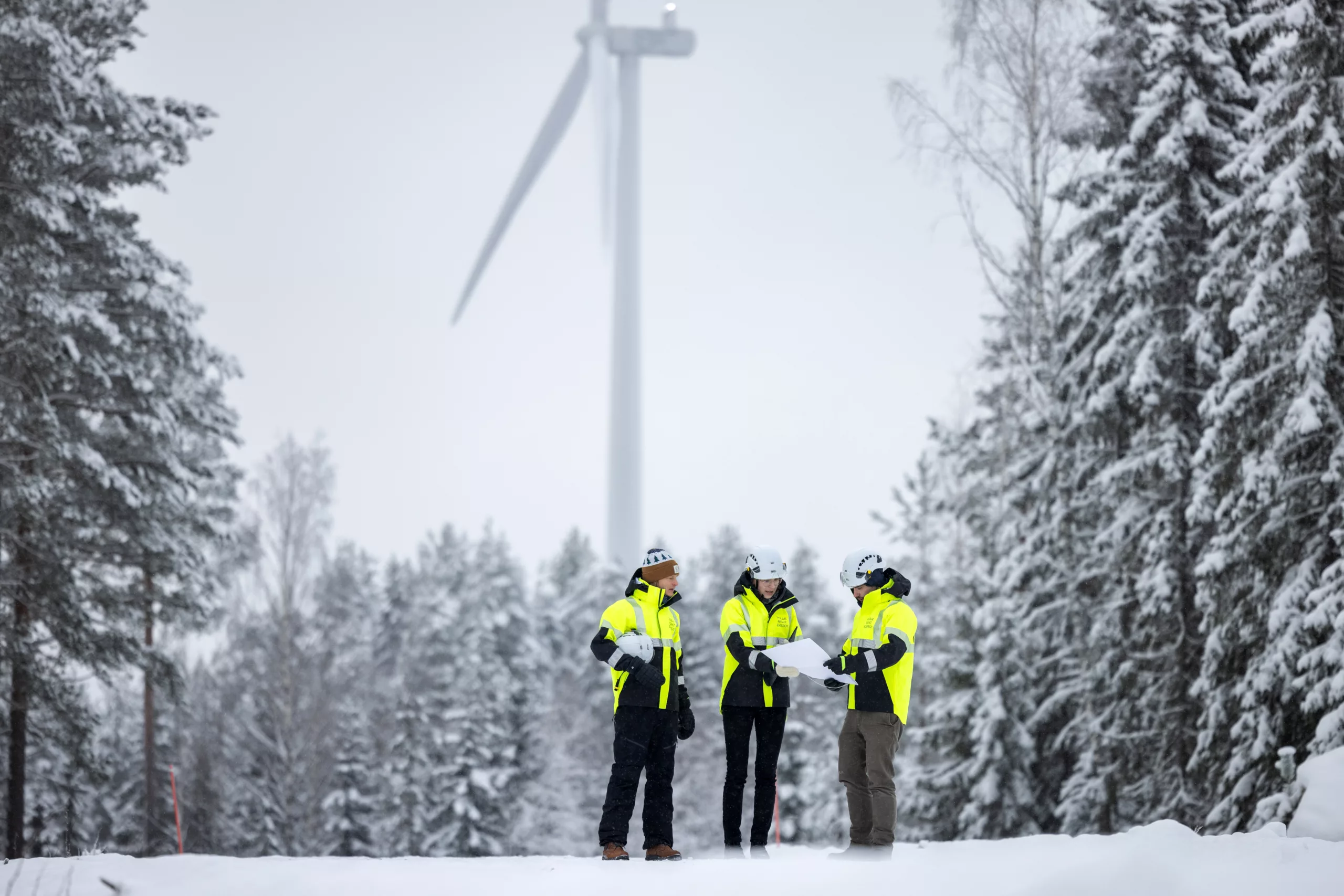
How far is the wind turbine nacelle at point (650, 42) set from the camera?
2255 inches

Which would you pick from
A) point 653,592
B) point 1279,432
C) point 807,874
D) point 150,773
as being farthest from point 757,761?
point 150,773

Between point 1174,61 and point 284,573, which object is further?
point 284,573

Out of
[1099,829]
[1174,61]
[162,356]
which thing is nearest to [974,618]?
[1099,829]

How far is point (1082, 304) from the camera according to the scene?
54.7 feet

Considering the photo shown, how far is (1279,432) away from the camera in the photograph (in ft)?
40.6

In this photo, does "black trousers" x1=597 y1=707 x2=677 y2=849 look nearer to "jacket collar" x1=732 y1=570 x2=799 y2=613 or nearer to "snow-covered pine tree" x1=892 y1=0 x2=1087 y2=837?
"jacket collar" x1=732 y1=570 x2=799 y2=613

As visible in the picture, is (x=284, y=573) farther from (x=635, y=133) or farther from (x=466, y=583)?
(x=635, y=133)

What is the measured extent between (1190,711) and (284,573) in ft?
65.9

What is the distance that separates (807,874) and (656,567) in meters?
2.11

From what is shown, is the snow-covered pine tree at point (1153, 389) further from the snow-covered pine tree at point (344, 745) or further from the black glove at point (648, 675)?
the snow-covered pine tree at point (344, 745)

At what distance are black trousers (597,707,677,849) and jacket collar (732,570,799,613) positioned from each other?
83 centimetres

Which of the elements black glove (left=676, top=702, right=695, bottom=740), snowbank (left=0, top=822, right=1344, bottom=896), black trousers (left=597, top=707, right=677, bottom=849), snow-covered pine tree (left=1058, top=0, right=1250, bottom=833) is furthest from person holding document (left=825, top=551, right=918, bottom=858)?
snow-covered pine tree (left=1058, top=0, right=1250, bottom=833)

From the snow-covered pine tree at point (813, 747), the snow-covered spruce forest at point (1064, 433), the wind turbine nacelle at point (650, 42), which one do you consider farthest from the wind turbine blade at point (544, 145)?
the snow-covered spruce forest at point (1064, 433)

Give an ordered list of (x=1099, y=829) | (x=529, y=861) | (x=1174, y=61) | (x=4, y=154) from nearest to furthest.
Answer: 1. (x=529, y=861)
2. (x=4, y=154)
3. (x=1174, y=61)
4. (x=1099, y=829)
